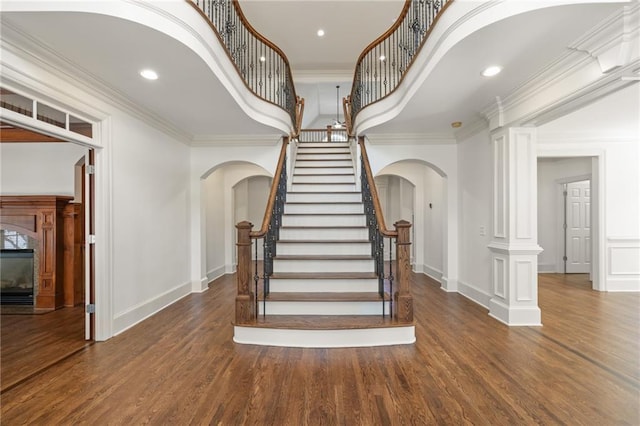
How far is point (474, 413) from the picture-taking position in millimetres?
2168

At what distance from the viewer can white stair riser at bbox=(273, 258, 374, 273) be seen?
4109 millimetres

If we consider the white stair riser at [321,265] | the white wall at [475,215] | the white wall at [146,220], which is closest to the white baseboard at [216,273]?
the white wall at [146,220]

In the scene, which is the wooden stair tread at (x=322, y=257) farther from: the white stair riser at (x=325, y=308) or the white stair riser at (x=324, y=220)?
the white stair riser at (x=324, y=220)

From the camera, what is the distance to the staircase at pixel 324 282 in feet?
10.5

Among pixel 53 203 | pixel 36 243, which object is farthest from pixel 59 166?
pixel 36 243

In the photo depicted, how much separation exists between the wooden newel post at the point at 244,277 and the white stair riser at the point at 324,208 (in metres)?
1.87

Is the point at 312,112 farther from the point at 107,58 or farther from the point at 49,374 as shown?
the point at 49,374

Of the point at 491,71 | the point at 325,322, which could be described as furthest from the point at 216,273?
the point at 491,71

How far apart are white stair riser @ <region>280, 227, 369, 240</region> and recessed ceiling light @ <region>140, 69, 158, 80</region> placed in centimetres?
248

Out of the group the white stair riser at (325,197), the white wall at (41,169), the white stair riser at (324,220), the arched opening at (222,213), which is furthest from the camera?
the arched opening at (222,213)

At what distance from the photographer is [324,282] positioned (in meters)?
3.81

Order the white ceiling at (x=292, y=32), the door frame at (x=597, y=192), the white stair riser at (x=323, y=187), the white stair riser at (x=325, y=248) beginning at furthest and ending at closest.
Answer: the white stair riser at (x=323, y=187), the door frame at (x=597, y=192), the white stair riser at (x=325, y=248), the white ceiling at (x=292, y=32)

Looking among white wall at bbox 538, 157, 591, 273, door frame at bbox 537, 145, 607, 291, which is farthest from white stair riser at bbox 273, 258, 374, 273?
white wall at bbox 538, 157, 591, 273

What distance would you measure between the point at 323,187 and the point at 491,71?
335cm
